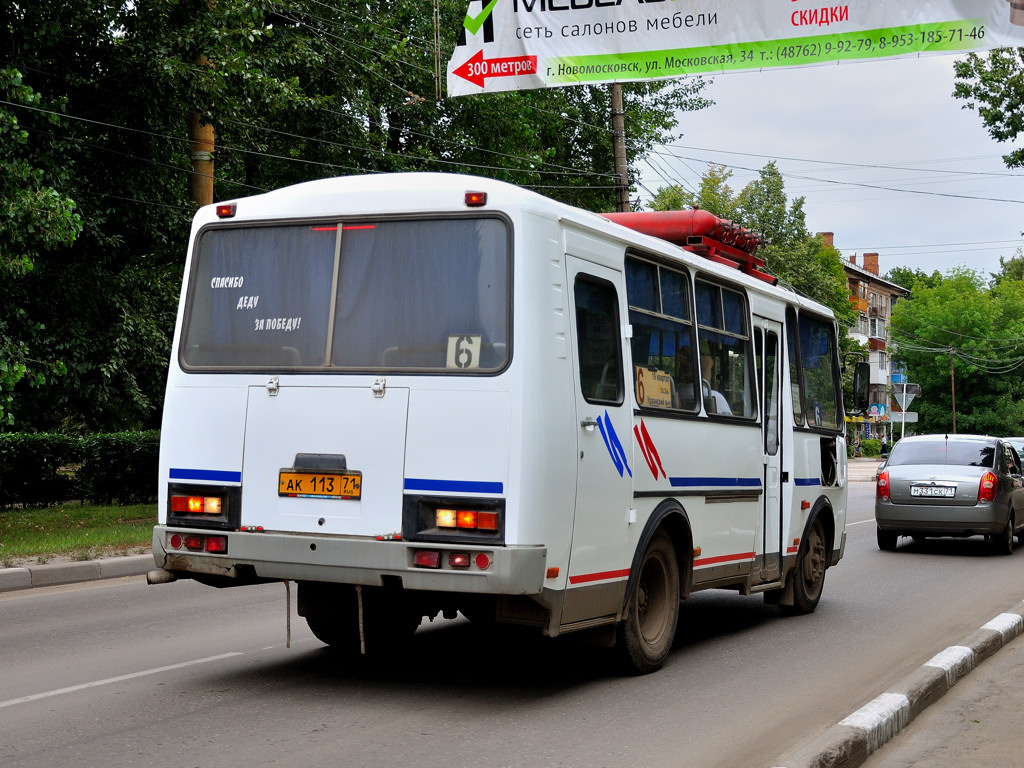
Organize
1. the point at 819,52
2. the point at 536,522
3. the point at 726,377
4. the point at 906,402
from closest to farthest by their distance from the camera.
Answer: the point at 536,522, the point at 726,377, the point at 819,52, the point at 906,402

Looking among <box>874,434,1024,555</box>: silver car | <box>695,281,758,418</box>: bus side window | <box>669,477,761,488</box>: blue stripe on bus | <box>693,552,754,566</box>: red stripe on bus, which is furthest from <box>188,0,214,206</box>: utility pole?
<box>693,552,754,566</box>: red stripe on bus

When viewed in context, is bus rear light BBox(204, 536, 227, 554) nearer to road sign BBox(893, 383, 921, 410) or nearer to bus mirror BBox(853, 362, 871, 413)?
bus mirror BBox(853, 362, 871, 413)

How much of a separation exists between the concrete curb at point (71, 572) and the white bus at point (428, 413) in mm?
5759

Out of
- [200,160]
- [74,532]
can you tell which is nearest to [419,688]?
[74,532]

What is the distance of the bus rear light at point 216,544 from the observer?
7.18m

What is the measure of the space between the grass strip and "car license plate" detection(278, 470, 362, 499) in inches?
295

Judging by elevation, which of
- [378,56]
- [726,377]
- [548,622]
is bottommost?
[548,622]

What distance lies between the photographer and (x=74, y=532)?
56.1 ft

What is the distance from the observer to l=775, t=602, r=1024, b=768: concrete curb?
565 centimetres

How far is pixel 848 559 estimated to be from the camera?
17.4m

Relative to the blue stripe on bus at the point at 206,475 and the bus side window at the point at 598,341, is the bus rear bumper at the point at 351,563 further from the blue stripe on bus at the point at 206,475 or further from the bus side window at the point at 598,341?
the bus side window at the point at 598,341

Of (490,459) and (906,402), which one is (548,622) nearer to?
(490,459)

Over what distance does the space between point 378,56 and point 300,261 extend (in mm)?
20636

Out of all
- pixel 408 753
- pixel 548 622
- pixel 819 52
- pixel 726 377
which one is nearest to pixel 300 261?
pixel 548 622
